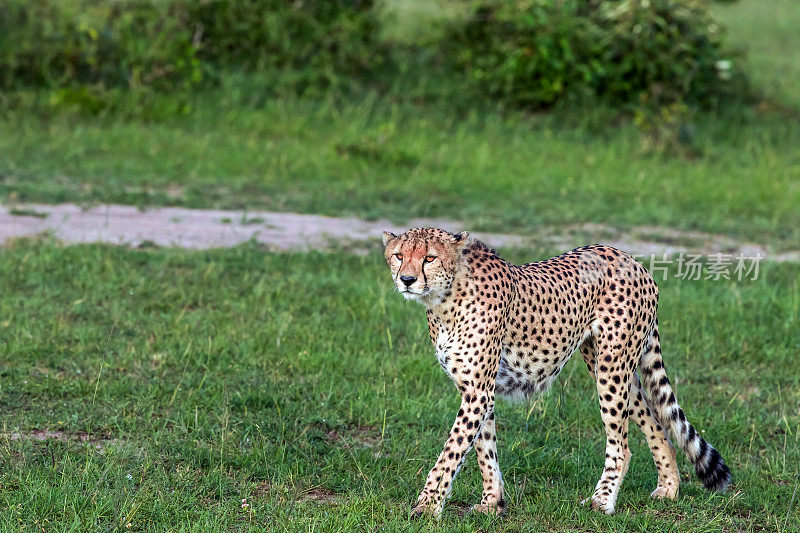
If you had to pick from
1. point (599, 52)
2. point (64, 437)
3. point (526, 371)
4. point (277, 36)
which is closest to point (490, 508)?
point (526, 371)

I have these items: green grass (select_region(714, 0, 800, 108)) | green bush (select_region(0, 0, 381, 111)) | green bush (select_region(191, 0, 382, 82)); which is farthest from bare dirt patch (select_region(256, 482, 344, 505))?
green grass (select_region(714, 0, 800, 108))

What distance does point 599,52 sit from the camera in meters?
13.2

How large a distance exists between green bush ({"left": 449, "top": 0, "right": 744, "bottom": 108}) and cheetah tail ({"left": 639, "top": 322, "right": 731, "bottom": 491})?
906 centimetres

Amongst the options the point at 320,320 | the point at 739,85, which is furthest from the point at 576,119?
the point at 320,320

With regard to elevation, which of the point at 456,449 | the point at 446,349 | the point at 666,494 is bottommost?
the point at 666,494

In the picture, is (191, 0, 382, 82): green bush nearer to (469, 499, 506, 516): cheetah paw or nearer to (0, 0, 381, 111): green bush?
(0, 0, 381, 111): green bush

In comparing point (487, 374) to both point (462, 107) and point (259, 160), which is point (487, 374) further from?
point (462, 107)

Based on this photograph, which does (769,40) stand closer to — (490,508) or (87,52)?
(87,52)

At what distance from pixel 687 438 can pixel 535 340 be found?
0.74 metres

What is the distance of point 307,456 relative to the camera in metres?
4.54

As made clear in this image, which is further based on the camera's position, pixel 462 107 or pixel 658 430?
pixel 462 107

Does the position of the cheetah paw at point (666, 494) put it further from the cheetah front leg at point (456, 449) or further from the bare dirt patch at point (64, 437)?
the bare dirt patch at point (64, 437)

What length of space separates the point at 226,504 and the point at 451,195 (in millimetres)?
6318

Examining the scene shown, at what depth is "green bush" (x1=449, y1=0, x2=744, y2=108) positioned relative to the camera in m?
13.0
